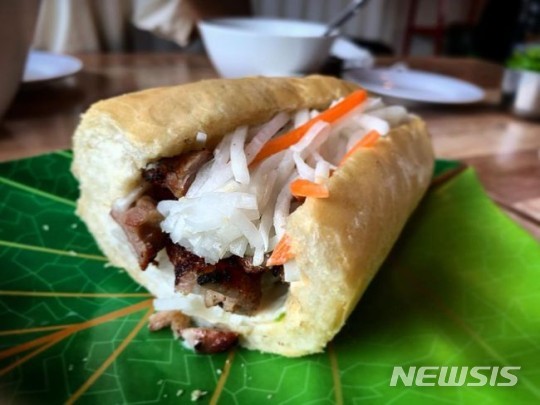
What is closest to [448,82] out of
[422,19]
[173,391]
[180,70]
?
[180,70]

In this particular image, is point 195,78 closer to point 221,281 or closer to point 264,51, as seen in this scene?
point 264,51

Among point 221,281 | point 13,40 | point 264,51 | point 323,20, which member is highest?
point 13,40

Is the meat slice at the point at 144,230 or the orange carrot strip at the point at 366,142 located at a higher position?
the orange carrot strip at the point at 366,142

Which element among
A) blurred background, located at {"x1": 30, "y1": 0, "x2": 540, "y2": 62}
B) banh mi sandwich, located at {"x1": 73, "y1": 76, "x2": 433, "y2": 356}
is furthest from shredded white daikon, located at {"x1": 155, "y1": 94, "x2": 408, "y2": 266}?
blurred background, located at {"x1": 30, "y1": 0, "x2": 540, "y2": 62}

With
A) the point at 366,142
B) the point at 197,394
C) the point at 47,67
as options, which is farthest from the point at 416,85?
the point at 197,394

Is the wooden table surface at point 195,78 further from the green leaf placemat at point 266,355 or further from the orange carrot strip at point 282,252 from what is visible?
the orange carrot strip at point 282,252

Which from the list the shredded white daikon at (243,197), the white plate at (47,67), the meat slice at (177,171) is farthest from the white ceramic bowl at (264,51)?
the meat slice at (177,171)

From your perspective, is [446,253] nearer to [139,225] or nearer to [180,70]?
[139,225]
